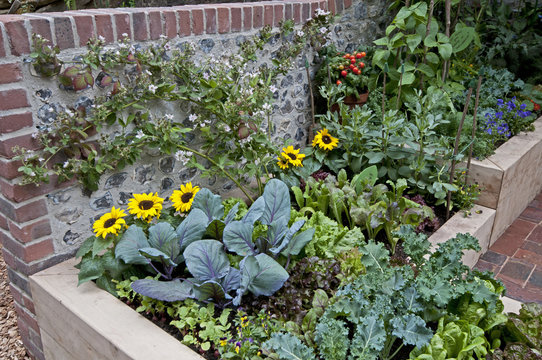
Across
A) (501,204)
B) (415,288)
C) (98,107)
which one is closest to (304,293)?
(415,288)

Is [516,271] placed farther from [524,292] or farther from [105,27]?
[105,27]

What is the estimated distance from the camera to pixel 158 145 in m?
2.46

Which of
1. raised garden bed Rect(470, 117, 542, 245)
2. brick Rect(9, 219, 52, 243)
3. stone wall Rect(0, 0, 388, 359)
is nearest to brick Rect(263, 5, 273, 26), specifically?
stone wall Rect(0, 0, 388, 359)

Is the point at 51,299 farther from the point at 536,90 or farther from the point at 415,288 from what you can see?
the point at 536,90

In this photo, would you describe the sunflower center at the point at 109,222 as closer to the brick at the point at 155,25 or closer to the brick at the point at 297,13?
the brick at the point at 155,25

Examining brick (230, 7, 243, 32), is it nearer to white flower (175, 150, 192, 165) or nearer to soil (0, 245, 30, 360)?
white flower (175, 150, 192, 165)

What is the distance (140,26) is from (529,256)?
2855 millimetres

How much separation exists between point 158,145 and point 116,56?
49cm

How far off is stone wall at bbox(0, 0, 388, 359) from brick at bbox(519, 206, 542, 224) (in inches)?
92.8

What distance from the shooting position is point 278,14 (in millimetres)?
3135

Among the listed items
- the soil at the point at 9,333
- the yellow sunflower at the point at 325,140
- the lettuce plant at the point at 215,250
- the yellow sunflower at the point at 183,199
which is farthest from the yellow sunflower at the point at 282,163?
the soil at the point at 9,333

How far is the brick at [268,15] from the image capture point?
118 inches

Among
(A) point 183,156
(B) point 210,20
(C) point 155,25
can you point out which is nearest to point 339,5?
(B) point 210,20

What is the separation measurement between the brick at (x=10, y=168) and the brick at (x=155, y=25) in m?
0.92
